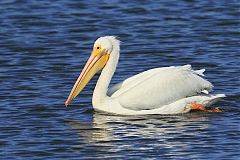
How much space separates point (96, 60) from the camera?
1189cm

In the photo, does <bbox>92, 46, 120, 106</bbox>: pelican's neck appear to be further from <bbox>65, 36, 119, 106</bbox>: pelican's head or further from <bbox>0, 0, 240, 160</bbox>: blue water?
<bbox>0, 0, 240, 160</bbox>: blue water

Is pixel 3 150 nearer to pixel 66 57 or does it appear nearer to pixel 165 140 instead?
pixel 165 140

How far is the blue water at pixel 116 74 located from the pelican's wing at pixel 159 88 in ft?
0.64

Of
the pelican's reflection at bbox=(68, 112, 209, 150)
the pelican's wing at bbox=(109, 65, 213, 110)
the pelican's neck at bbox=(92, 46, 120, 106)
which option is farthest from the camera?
the pelican's neck at bbox=(92, 46, 120, 106)

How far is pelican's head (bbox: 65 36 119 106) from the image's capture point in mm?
11781

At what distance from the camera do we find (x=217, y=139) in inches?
397

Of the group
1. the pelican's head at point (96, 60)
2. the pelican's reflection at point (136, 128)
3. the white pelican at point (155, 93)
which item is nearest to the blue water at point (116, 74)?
the pelican's reflection at point (136, 128)

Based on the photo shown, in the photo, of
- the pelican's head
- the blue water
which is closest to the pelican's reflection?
the blue water

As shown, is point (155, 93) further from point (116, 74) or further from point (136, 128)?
point (116, 74)

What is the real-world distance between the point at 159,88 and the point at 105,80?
0.71 metres

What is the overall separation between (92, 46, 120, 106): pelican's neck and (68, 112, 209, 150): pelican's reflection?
0.19 metres

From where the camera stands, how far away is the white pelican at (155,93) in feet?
37.5

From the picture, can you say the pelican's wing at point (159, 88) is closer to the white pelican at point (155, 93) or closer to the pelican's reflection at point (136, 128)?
the white pelican at point (155, 93)

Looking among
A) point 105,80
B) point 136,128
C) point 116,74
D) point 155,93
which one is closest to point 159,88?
point 155,93
